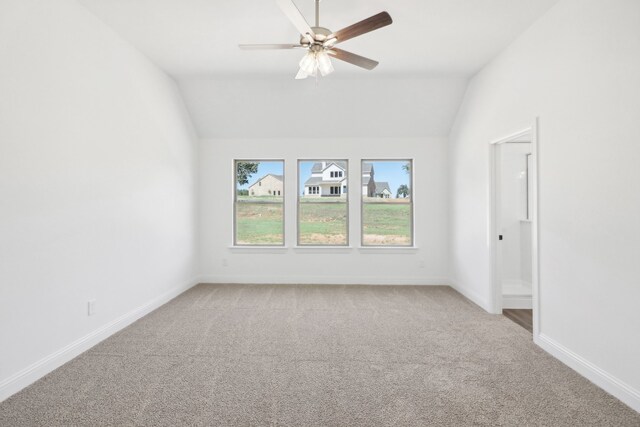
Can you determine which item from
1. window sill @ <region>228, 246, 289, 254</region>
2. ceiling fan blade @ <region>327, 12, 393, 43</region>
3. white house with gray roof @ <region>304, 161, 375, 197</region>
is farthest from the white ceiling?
window sill @ <region>228, 246, 289, 254</region>

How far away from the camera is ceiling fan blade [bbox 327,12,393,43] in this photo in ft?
7.51

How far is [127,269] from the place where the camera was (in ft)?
11.9

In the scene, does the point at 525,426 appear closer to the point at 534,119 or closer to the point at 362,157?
the point at 534,119

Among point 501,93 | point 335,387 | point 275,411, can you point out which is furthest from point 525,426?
point 501,93

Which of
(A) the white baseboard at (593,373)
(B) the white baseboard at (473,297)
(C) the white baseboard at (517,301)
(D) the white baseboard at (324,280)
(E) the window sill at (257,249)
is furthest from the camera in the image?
(E) the window sill at (257,249)

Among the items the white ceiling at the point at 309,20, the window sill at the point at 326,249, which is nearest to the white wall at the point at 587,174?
the white ceiling at the point at 309,20

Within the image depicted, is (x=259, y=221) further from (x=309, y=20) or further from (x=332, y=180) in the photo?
(x=309, y=20)

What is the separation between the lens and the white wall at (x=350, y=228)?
5.52m

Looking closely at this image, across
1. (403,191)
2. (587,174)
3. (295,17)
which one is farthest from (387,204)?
(295,17)

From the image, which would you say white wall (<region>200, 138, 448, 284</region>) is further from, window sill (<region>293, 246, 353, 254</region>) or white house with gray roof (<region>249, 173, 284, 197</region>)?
white house with gray roof (<region>249, 173, 284, 197</region>)

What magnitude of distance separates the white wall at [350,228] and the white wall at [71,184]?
50.1 inches

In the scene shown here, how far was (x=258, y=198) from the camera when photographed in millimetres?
5773

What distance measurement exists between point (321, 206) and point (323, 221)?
253 millimetres

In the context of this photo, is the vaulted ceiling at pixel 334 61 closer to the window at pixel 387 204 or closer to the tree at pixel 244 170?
the tree at pixel 244 170
